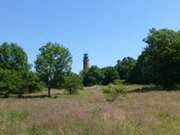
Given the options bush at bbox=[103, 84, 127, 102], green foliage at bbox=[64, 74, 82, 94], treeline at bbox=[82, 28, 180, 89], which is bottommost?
bush at bbox=[103, 84, 127, 102]

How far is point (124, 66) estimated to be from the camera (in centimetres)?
12638

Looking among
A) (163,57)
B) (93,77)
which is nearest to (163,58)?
(163,57)

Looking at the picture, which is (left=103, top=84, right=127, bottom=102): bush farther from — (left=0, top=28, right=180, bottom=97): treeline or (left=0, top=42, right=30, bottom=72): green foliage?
(left=0, top=42, right=30, bottom=72): green foliage

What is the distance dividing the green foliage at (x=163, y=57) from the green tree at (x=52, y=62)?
562 inches

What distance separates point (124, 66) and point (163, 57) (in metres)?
64.6

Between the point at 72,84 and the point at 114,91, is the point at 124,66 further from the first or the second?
the point at 114,91

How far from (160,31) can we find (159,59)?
431 inches

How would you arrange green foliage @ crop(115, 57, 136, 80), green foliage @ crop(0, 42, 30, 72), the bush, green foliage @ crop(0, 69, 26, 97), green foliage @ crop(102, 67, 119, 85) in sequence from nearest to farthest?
the bush < green foliage @ crop(0, 69, 26, 97) < green foliage @ crop(0, 42, 30, 72) < green foliage @ crop(102, 67, 119, 85) < green foliage @ crop(115, 57, 136, 80)

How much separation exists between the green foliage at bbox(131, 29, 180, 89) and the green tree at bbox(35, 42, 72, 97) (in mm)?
14276

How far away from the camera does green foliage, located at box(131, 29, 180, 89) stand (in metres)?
60.5

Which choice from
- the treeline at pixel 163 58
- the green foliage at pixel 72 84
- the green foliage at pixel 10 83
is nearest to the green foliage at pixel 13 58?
the green foliage at pixel 10 83

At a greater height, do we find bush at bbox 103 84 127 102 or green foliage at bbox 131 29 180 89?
green foliage at bbox 131 29 180 89

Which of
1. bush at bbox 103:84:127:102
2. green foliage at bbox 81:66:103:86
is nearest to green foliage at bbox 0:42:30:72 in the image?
green foliage at bbox 81:66:103:86

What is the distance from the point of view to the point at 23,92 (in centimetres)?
6906
